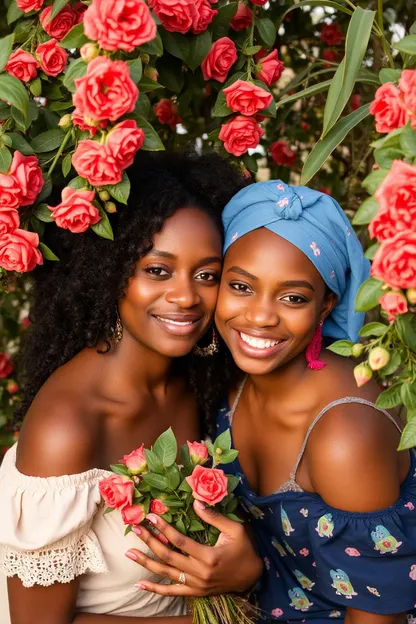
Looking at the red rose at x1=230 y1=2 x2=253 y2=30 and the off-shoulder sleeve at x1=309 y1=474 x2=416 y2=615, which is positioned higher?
the red rose at x1=230 y1=2 x2=253 y2=30

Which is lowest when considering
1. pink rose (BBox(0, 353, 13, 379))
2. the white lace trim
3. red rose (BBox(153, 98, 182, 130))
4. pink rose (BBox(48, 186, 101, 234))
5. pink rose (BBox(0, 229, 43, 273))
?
pink rose (BBox(0, 353, 13, 379))

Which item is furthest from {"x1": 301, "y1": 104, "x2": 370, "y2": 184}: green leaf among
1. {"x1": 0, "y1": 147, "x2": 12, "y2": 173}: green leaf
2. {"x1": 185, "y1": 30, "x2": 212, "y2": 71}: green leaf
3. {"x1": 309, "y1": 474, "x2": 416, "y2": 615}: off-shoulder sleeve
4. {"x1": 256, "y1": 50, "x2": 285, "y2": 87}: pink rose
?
{"x1": 309, "y1": 474, "x2": 416, "y2": 615}: off-shoulder sleeve

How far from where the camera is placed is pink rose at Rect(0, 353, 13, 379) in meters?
3.47

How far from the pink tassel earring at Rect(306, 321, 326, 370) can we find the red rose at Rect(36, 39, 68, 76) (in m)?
0.97

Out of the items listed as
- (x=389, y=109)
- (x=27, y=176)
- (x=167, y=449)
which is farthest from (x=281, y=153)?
(x=389, y=109)

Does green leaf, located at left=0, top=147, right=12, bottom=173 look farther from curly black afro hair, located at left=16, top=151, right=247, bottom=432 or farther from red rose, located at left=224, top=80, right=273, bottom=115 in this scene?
red rose, located at left=224, top=80, right=273, bottom=115

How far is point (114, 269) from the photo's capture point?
2.18 m

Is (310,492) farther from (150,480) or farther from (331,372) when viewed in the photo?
(150,480)

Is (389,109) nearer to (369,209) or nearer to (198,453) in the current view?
(369,209)

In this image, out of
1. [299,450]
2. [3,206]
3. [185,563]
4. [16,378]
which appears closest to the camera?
[3,206]

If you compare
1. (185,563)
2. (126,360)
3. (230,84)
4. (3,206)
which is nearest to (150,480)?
(185,563)

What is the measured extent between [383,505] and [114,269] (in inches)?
36.9

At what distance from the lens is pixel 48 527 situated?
199 centimetres

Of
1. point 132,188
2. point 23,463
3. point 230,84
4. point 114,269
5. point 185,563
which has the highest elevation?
point 230,84
